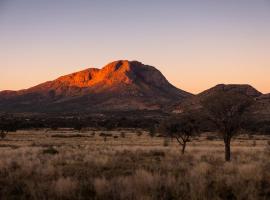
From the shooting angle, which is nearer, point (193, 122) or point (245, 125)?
point (245, 125)

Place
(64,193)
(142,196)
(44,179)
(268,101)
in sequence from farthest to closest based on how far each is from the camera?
(268,101) → (44,179) → (64,193) → (142,196)

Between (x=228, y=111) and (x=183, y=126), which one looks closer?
(x=228, y=111)

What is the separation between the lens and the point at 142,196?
10836mm

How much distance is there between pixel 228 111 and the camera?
1061 inches

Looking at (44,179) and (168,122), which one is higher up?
(168,122)

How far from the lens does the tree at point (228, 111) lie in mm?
26656

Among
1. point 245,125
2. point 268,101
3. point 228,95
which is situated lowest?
point 245,125

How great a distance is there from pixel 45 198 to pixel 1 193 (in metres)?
1.83

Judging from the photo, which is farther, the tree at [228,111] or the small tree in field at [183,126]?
the small tree in field at [183,126]

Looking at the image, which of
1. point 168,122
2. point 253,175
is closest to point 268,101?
point 168,122

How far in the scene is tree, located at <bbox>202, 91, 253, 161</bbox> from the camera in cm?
2666

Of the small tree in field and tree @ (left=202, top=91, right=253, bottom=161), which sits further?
the small tree in field

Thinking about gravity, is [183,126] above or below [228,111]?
below

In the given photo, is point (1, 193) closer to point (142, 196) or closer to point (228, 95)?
point (142, 196)
